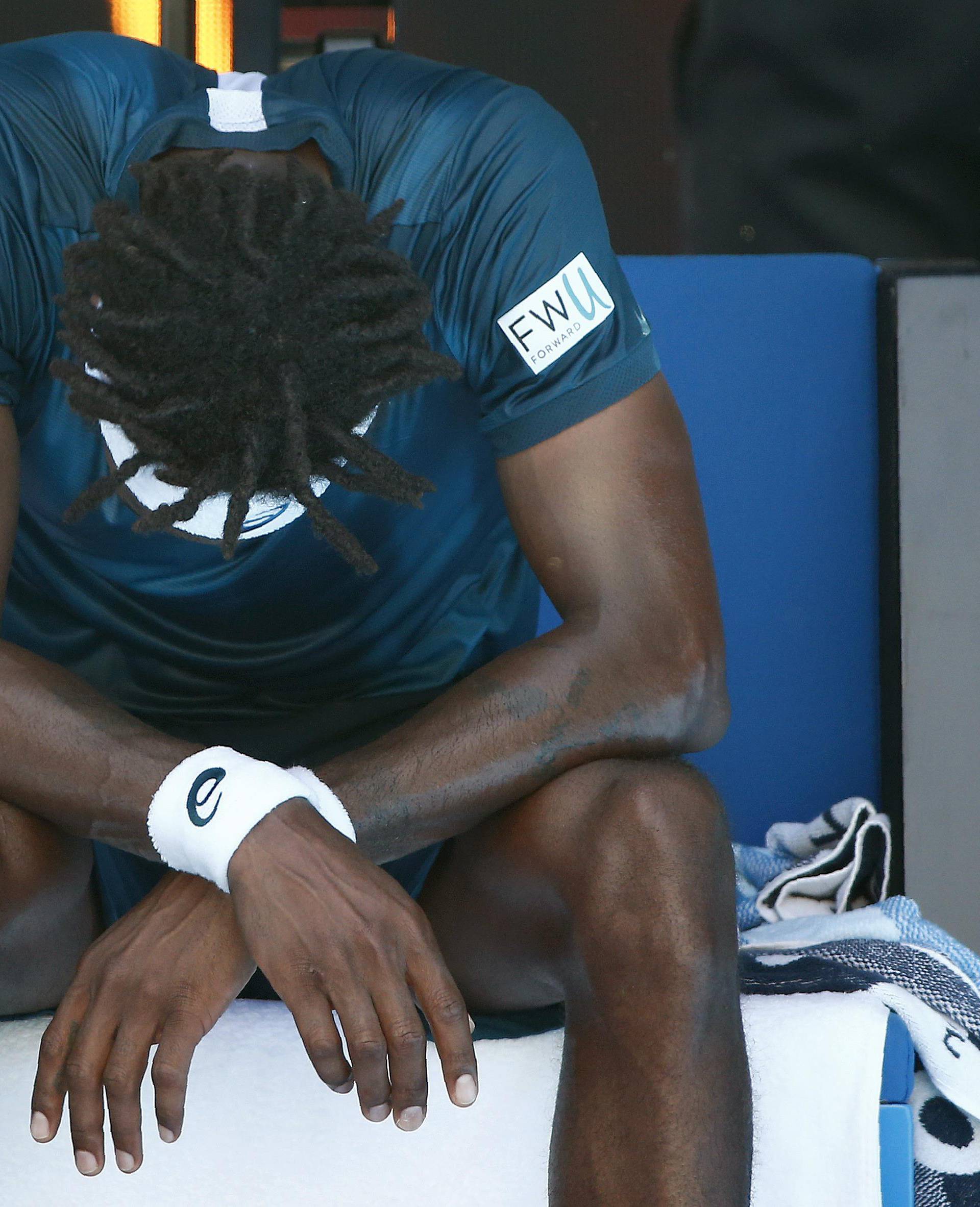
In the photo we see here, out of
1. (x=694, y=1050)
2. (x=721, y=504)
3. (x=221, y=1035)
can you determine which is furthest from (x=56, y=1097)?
(x=721, y=504)

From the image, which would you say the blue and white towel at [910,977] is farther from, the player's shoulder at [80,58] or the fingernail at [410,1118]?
the player's shoulder at [80,58]

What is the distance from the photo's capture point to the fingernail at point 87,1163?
73 cm

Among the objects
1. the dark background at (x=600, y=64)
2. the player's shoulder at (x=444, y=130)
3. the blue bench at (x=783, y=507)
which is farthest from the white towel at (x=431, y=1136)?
the dark background at (x=600, y=64)

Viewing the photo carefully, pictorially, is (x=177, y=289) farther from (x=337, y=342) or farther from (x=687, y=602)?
(x=687, y=602)

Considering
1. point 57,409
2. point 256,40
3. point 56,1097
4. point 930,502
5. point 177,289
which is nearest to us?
point 56,1097

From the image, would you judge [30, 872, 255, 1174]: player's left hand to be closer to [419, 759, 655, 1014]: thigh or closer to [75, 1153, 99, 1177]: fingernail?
[75, 1153, 99, 1177]: fingernail

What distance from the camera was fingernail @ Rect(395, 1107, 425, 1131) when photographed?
718 mm

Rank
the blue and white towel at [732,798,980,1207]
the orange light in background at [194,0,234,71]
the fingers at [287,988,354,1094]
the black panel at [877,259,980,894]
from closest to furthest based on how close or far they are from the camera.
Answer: the fingers at [287,988,354,1094]
the blue and white towel at [732,798,980,1207]
the black panel at [877,259,980,894]
the orange light in background at [194,0,234,71]

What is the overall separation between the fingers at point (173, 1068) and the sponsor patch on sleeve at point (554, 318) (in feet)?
1.58

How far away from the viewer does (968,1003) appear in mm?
945

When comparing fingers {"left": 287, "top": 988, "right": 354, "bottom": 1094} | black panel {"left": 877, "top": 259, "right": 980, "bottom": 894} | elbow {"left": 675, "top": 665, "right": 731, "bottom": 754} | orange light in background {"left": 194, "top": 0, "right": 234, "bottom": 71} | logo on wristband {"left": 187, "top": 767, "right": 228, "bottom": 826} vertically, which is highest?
orange light in background {"left": 194, "top": 0, "right": 234, "bottom": 71}

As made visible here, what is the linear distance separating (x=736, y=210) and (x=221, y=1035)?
1.53m

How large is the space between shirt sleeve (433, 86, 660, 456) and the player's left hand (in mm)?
402

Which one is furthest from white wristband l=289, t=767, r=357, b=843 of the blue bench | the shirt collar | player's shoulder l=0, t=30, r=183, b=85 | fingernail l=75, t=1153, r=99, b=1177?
the blue bench
